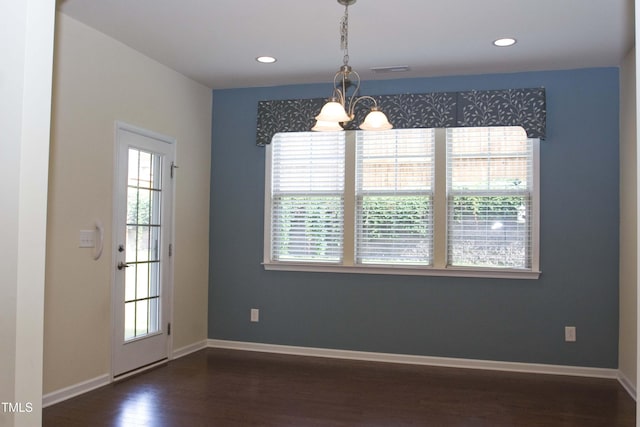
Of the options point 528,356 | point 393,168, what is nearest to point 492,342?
point 528,356

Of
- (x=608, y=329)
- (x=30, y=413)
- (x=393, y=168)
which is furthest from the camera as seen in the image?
(x=393, y=168)

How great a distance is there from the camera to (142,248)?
4.65m

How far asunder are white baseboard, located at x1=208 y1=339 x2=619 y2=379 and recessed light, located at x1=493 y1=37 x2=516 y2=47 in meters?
2.68

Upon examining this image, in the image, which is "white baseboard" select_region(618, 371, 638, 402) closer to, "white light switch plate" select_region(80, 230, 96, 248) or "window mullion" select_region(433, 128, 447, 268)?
"window mullion" select_region(433, 128, 447, 268)

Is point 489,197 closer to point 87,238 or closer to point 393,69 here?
point 393,69

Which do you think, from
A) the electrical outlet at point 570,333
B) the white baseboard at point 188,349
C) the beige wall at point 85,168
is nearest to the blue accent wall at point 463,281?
the electrical outlet at point 570,333

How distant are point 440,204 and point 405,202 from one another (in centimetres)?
32

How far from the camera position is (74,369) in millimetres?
3893

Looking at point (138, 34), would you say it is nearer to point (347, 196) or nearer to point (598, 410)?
point (347, 196)

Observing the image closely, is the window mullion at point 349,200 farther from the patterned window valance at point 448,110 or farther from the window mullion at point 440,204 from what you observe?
the window mullion at point 440,204

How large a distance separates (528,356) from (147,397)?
125 inches

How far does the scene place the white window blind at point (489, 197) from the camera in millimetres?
4812

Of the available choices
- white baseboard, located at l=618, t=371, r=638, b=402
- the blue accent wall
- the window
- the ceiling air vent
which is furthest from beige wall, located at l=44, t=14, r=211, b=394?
white baseboard, located at l=618, t=371, r=638, b=402

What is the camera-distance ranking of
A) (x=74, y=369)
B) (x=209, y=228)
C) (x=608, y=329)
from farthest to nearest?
(x=209, y=228), (x=608, y=329), (x=74, y=369)
